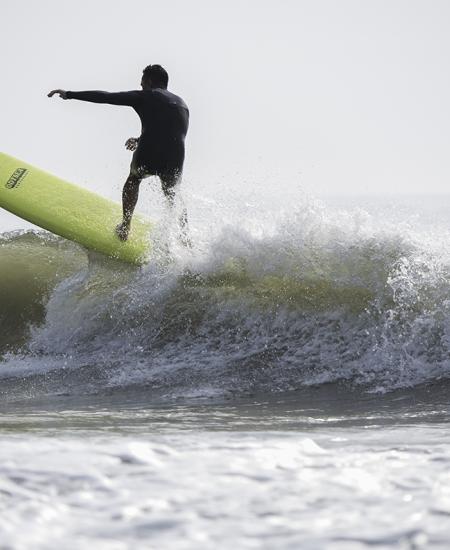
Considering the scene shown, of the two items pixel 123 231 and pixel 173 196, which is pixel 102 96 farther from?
pixel 123 231

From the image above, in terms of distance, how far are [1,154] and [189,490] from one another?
7073 mm

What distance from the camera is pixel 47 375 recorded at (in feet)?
20.7

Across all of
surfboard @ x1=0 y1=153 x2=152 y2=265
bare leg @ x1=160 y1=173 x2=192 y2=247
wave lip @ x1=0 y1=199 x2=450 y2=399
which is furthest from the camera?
surfboard @ x1=0 y1=153 x2=152 y2=265

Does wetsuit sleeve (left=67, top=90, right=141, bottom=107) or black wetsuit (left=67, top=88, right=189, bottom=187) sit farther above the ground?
wetsuit sleeve (left=67, top=90, right=141, bottom=107)

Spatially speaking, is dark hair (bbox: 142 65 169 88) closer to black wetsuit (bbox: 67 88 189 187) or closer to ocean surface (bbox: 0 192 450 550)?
black wetsuit (bbox: 67 88 189 187)

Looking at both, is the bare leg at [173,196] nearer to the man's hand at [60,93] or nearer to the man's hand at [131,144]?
the man's hand at [131,144]

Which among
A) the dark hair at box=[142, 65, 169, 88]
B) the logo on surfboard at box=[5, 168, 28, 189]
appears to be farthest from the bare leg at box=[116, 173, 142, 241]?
the logo on surfboard at box=[5, 168, 28, 189]

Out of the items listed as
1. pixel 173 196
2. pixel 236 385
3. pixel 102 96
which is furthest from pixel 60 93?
pixel 236 385

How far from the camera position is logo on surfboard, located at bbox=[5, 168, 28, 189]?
8.42 metres

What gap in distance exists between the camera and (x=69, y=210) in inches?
316

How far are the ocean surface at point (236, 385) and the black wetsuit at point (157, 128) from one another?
1.45 ft

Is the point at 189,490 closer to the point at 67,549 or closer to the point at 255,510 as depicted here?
the point at 255,510

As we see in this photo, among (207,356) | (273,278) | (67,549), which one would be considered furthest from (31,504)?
(273,278)

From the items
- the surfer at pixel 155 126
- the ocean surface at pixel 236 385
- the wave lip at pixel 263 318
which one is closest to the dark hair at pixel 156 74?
the surfer at pixel 155 126
